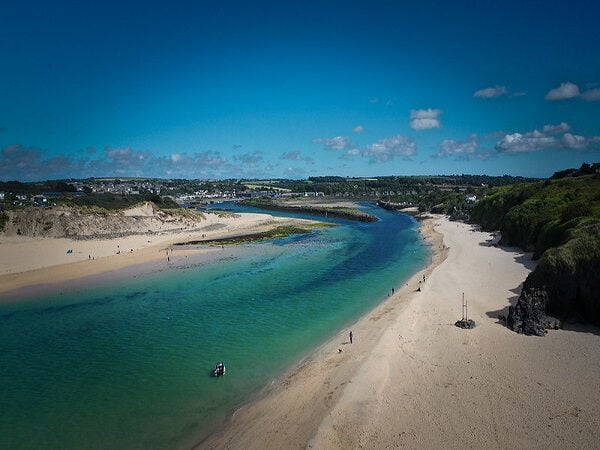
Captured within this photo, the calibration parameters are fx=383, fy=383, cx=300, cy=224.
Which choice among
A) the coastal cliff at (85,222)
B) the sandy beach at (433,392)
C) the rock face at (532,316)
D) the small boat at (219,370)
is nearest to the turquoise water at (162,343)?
the small boat at (219,370)

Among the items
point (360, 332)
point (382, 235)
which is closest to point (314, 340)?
point (360, 332)

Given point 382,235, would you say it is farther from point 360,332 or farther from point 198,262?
point 360,332

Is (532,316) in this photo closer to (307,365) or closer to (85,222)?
(307,365)

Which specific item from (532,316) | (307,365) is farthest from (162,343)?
(532,316)

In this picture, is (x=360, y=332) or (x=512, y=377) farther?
(x=360, y=332)

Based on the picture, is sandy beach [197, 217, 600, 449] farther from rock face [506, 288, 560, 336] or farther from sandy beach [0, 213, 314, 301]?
sandy beach [0, 213, 314, 301]

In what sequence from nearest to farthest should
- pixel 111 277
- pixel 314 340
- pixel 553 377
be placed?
pixel 553 377, pixel 314 340, pixel 111 277

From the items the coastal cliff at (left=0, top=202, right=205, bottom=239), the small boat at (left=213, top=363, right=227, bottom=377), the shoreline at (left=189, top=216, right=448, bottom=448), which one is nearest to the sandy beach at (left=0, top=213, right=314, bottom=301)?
the coastal cliff at (left=0, top=202, right=205, bottom=239)

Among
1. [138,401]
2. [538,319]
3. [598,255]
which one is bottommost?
[138,401]
